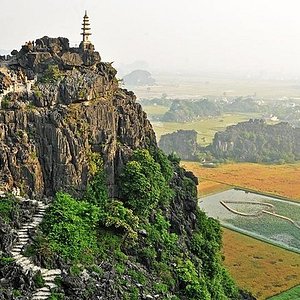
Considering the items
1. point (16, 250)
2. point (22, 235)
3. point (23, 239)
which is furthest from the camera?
point (22, 235)

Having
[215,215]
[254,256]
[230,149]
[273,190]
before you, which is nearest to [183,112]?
[230,149]

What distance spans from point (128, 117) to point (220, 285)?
29.9 feet

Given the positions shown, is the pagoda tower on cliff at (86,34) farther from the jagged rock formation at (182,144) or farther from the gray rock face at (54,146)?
the jagged rock formation at (182,144)

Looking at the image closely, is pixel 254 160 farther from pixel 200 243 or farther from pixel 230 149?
pixel 200 243

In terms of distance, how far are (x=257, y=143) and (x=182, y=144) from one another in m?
12.4

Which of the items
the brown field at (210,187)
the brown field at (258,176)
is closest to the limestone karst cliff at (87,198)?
the brown field at (210,187)

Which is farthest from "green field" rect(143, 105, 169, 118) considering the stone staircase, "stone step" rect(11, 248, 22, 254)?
"stone step" rect(11, 248, 22, 254)

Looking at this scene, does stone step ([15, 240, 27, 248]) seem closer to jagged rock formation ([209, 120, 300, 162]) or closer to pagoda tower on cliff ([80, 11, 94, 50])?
pagoda tower on cliff ([80, 11, 94, 50])

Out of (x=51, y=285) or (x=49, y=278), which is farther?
(x=49, y=278)

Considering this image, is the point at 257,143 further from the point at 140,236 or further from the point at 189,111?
the point at 140,236

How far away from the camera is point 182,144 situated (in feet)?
290

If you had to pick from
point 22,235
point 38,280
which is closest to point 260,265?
point 22,235

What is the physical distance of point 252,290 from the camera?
1340 inches

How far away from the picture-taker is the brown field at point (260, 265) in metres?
34.7
